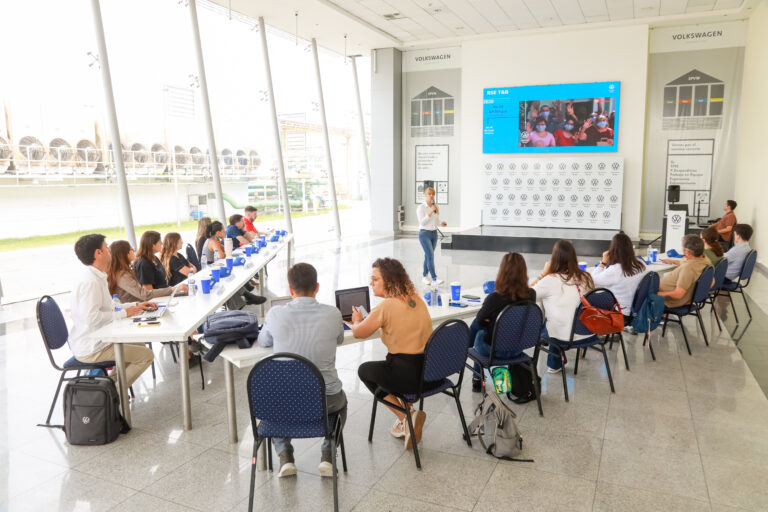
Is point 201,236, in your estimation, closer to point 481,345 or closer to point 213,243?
point 213,243

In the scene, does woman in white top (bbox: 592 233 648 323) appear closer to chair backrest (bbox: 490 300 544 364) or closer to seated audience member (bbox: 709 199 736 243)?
chair backrest (bbox: 490 300 544 364)

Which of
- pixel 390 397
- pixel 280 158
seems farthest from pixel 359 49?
pixel 390 397

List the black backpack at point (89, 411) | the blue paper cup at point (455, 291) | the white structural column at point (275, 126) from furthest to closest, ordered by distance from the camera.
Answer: the white structural column at point (275, 126)
the blue paper cup at point (455, 291)
the black backpack at point (89, 411)

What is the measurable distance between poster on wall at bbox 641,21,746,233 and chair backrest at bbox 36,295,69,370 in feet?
39.5

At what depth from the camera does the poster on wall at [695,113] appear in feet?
37.8

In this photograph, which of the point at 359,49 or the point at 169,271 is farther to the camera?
the point at 359,49

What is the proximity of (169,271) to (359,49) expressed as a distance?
10.1 m

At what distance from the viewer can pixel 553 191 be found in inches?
500

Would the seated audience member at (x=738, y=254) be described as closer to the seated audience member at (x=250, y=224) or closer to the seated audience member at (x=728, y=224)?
the seated audience member at (x=728, y=224)

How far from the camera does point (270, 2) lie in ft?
32.7

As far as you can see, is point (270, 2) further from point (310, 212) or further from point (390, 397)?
point (390, 397)

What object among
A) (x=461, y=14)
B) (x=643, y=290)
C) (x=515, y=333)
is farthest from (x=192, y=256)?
(x=461, y=14)

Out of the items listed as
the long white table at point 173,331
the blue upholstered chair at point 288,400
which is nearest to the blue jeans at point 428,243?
the long white table at point 173,331

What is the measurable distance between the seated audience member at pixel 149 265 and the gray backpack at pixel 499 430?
322cm
